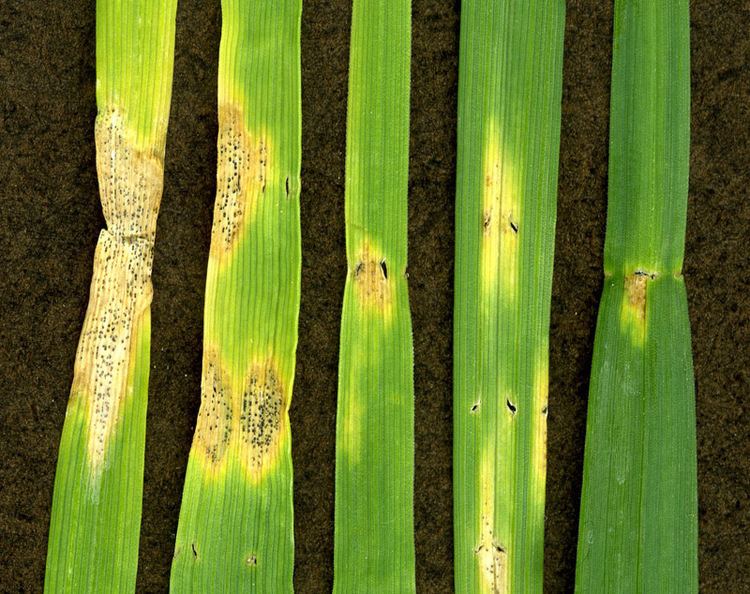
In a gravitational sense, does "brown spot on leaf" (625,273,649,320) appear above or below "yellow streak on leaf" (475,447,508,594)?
above

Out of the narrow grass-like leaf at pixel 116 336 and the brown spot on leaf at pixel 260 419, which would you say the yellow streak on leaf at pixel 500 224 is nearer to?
the brown spot on leaf at pixel 260 419

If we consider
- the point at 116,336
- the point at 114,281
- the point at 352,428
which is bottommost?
the point at 352,428

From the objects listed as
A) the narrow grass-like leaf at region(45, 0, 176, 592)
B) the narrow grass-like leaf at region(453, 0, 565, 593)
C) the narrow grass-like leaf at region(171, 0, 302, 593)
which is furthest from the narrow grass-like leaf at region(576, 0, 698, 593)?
the narrow grass-like leaf at region(45, 0, 176, 592)

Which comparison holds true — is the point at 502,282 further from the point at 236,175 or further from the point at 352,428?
the point at 236,175

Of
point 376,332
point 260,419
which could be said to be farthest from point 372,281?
point 260,419

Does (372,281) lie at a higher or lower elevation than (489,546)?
higher

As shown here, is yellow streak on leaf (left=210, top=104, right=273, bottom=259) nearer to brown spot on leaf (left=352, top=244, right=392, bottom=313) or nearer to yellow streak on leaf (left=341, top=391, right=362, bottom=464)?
brown spot on leaf (left=352, top=244, right=392, bottom=313)
